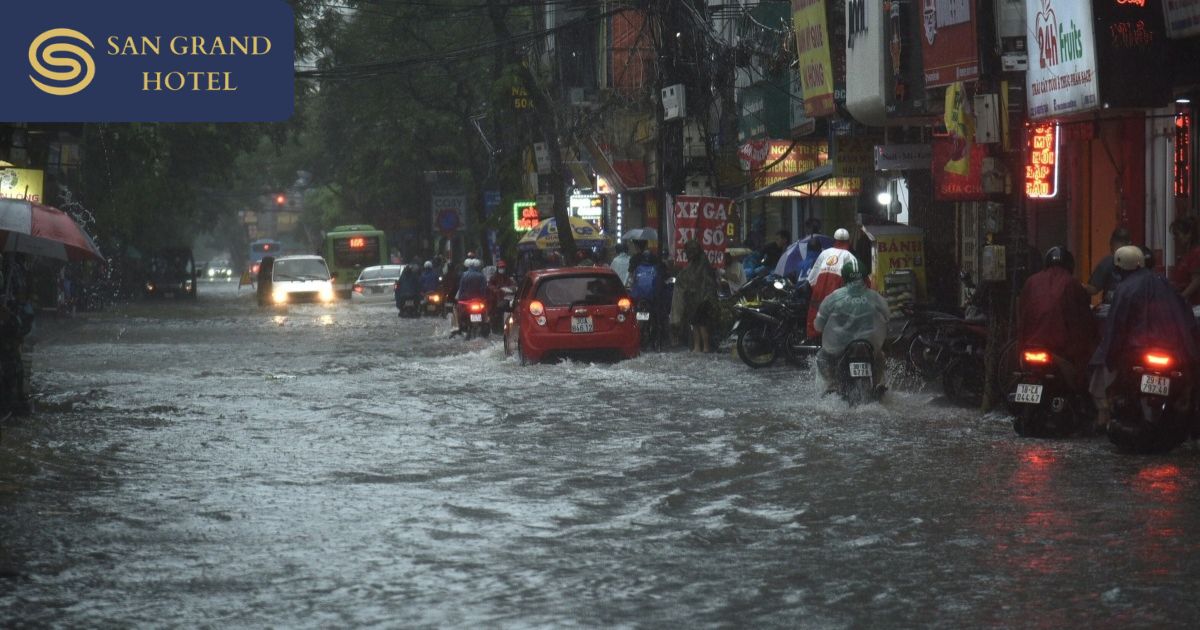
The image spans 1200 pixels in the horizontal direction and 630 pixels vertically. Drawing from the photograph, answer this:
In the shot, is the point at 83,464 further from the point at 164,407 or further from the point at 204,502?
the point at 164,407

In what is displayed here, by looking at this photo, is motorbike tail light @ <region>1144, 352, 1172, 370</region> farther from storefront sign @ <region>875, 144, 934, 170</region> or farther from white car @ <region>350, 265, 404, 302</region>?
white car @ <region>350, 265, 404, 302</region>

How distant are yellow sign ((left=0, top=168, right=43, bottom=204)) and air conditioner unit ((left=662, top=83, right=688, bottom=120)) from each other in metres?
13.7

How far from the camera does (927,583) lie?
7871 mm

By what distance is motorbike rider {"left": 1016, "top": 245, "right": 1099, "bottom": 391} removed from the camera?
44.4 ft

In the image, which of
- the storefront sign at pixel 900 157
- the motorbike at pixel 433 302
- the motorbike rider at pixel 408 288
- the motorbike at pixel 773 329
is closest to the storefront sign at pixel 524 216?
the motorbike rider at pixel 408 288

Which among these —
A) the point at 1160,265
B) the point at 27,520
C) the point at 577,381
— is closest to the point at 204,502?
the point at 27,520

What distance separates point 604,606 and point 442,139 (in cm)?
5638

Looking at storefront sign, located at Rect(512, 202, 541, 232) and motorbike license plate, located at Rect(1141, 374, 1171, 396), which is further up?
storefront sign, located at Rect(512, 202, 541, 232)

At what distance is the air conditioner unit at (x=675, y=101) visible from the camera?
2684 cm

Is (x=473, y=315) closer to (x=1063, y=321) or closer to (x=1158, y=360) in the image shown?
(x=1063, y=321)

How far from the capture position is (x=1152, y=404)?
12312mm

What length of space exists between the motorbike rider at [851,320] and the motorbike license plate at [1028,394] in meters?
2.56

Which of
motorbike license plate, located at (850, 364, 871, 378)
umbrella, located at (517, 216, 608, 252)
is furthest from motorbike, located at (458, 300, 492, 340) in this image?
motorbike license plate, located at (850, 364, 871, 378)

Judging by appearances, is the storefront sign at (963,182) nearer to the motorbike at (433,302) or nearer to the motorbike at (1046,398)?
the motorbike at (1046,398)
